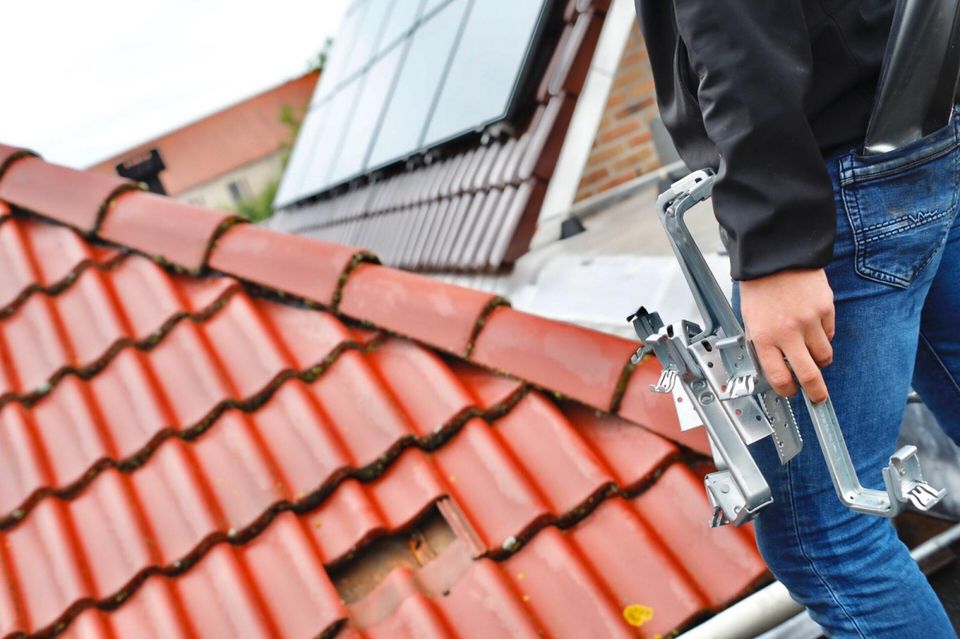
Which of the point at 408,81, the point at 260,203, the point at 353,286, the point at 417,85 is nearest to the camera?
the point at 353,286

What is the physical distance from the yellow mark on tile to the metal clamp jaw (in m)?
0.51

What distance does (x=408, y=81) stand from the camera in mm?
5871

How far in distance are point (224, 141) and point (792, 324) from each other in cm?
5171

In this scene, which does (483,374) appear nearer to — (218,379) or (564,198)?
(218,379)

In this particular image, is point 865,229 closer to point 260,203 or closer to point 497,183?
point 497,183

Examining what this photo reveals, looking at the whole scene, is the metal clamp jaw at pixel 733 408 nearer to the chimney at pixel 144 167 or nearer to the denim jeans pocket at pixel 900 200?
the denim jeans pocket at pixel 900 200

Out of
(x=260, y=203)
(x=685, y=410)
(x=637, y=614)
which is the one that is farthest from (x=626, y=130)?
(x=260, y=203)

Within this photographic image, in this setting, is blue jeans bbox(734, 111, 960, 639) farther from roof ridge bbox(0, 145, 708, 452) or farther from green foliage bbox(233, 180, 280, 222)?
green foliage bbox(233, 180, 280, 222)

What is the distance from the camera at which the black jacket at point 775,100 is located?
1.07 metres

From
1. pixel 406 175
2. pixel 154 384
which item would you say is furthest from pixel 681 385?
pixel 406 175

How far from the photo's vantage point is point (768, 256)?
1.11 meters

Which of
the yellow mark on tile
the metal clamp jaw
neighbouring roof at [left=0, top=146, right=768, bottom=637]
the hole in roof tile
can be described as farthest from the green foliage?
the metal clamp jaw

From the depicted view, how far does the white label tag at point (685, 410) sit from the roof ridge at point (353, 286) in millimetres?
599

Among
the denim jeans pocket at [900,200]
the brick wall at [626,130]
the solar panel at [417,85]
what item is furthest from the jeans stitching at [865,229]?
the solar panel at [417,85]
